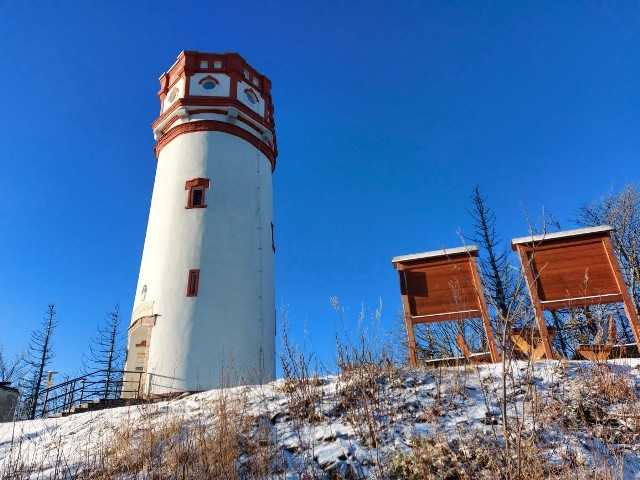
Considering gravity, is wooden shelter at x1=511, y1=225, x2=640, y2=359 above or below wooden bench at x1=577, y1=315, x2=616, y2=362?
above

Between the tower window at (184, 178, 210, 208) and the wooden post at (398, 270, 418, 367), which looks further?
the tower window at (184, 178, 210, 208)

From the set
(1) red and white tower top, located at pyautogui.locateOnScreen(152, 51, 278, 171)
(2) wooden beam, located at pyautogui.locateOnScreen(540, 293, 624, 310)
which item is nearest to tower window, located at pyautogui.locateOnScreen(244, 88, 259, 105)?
(1) red and white tower top, located at pyautogui.locateOnScreen(152, 51, 278, 171)

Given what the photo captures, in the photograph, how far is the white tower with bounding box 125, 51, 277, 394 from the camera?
13.9 m

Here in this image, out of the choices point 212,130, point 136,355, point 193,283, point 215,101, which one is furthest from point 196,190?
point 136,355

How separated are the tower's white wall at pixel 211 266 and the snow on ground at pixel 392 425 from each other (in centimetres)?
536

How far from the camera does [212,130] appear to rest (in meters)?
17.5

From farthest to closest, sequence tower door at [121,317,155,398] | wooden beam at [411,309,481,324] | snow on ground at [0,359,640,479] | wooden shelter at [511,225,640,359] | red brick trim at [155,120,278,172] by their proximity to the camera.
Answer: red brick trim at [155,120,278,172] < tower door at [121,317,155,398] < wooden beam at [411,309,481,324] < wooden shelter at [511,225,640,359] < snow on ground at [0,359,640,479]

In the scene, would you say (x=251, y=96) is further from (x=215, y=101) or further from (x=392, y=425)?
(x=392, y=425)

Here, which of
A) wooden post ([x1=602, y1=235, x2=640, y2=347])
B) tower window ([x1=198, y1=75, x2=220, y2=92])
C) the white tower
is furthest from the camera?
tower window ([x1=198, y1=75, x2=220, y2=92])

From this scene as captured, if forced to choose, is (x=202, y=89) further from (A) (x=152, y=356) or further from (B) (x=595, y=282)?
(B) (x=595, y=282)

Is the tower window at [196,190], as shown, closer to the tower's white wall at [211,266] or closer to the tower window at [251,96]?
the tower's white wall at [211,266]

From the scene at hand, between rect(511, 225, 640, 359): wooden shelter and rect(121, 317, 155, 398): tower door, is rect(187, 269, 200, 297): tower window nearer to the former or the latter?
rect(121, 317, 155, 398): tower door

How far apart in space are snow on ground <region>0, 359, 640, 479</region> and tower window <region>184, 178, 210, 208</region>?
8997 millimetres

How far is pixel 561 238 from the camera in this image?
9.10 m
